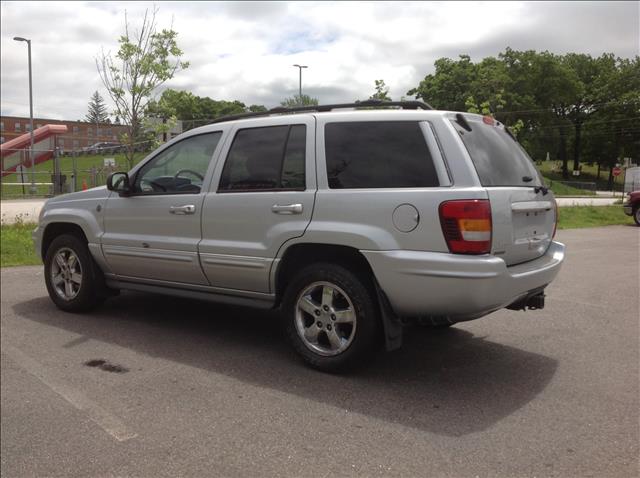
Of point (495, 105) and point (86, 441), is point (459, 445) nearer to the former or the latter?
point (86, 441)

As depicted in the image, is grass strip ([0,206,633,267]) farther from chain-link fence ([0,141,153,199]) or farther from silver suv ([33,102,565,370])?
chain-link fence ([0,141,153,199])

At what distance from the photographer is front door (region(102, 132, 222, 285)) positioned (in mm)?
4734

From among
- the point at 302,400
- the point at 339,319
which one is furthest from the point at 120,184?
the point at 302,400

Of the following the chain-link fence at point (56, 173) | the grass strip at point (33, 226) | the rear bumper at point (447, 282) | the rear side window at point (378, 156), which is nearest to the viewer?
the rear bumper at point (447, 282)

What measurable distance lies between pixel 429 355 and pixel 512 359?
64cm

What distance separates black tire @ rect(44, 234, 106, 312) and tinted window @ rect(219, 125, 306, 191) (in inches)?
74.3

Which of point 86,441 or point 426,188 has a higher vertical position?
point 426,188

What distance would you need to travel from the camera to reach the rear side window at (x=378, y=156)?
3699 mm

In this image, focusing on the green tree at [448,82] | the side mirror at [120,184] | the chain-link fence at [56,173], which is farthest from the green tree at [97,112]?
the green tree at [448,82]

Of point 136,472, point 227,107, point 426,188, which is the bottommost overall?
point 136,472

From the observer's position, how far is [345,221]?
12.6 feet

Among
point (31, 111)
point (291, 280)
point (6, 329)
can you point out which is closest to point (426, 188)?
point (291, 280)

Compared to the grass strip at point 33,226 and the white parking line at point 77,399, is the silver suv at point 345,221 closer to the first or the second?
the white parking line at point 77,399

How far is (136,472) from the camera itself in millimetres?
2773
